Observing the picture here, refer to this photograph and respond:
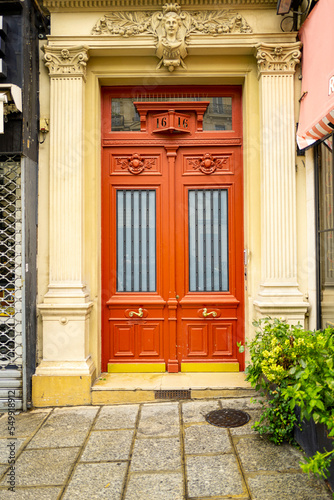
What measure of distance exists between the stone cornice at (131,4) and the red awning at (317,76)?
2.45ft

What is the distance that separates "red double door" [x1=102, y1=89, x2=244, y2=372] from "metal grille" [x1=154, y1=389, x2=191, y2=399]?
0.64m

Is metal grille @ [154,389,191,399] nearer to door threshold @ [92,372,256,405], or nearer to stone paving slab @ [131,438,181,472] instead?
door threshold @ [92,372,256,405]

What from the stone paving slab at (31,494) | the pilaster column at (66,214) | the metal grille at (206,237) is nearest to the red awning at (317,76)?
the metal grille at (206,237)

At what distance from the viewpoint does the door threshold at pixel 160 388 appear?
5.19 m

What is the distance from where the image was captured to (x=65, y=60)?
5473 millimetres

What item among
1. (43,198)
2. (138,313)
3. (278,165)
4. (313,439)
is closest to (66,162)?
(43,198)

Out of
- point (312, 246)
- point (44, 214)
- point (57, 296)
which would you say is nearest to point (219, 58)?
point (312, 246)

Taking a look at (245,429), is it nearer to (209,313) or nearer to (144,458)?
(144,458)

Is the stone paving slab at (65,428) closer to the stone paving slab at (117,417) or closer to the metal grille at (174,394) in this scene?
the stone paving slab at (117,417)

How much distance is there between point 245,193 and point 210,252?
991 mm

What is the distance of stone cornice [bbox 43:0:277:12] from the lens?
5.42 metres

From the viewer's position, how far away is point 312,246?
5.43 m

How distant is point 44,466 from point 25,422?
113cm

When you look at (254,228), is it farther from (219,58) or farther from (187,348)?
(219,58)
